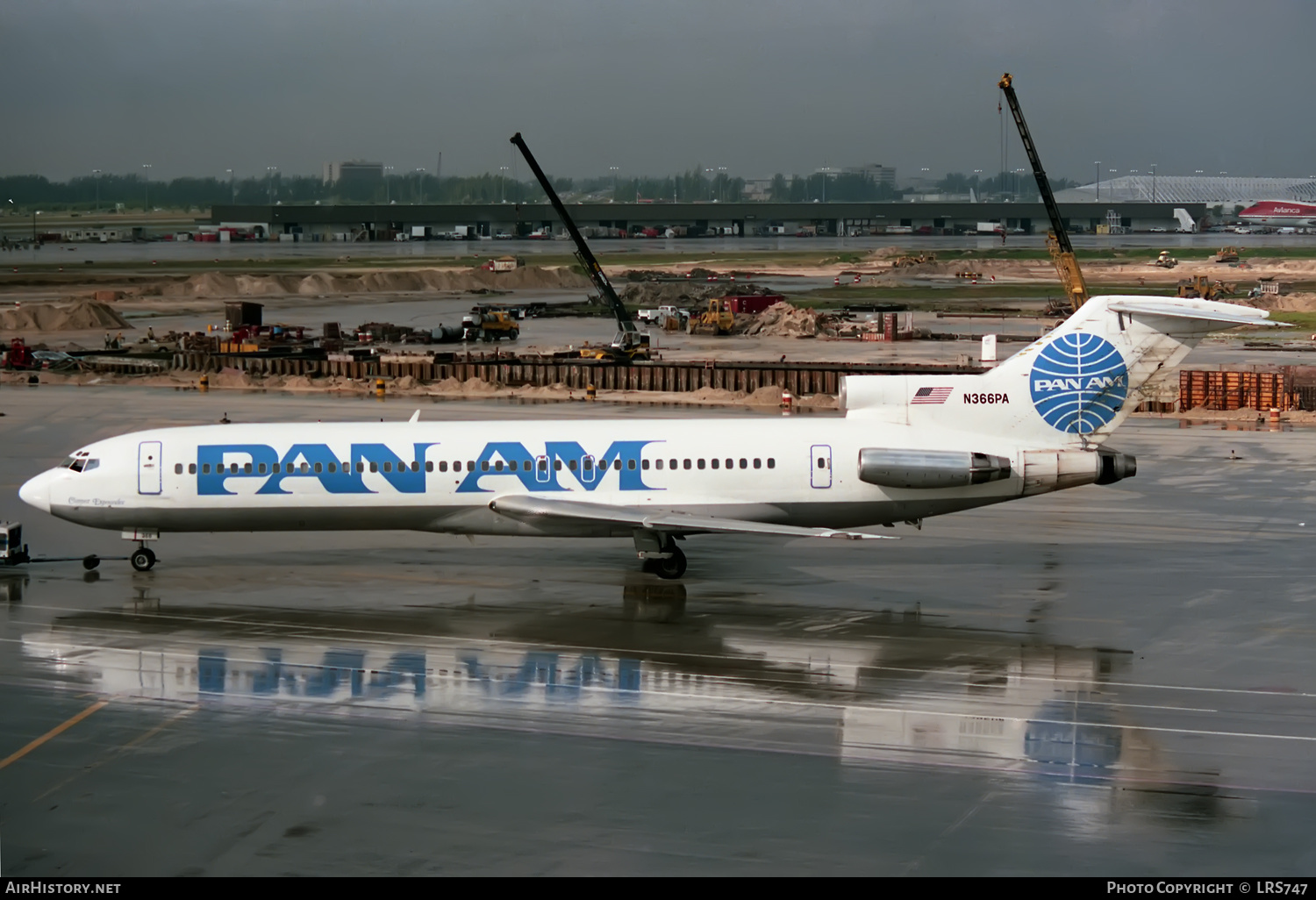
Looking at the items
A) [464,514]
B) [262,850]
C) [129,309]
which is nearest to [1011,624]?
[464,514]

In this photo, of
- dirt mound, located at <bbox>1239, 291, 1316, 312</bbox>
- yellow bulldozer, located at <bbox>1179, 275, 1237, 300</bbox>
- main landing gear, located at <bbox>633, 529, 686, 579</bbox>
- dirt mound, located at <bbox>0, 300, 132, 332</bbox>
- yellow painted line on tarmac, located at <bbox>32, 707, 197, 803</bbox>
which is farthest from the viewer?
yellow bulldozer, located at <bbox>1179, 275, 1237, 300</bbox>

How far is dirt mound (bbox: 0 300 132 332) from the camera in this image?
10494 cm

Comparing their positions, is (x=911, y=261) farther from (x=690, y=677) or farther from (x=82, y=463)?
(x=690, y=677)

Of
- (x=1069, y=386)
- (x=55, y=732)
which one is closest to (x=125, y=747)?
(x=55, y=732)

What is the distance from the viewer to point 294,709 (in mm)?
23641

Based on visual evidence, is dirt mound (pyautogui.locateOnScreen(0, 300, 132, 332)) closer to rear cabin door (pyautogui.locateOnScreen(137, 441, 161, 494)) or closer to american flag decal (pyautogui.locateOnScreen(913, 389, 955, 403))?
rear cabin door (pyautogui.locateOnScreen(137, 441, 161, 494))

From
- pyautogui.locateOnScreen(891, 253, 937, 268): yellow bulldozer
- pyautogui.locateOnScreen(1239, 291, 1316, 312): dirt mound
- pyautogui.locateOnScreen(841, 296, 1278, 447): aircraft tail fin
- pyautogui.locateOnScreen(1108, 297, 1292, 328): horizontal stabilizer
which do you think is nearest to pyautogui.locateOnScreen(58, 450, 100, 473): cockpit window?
pyautogui.locateOnScreen(841, 296, 1278, 447): aircraft tail fin

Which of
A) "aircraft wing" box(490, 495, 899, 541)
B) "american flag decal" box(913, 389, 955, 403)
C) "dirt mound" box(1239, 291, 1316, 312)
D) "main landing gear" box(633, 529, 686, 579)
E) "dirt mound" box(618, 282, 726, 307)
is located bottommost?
"main landing gear" box(633, 529, 686, 579)

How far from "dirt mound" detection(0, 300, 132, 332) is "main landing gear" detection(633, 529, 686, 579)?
82476 mm

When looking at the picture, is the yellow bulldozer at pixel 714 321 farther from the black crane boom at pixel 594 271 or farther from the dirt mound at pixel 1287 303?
the dirt mound at pixel 1287 303

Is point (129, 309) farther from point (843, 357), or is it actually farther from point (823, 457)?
point (823, 457)

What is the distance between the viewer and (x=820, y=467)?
107 ft

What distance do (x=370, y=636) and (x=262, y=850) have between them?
417 inches

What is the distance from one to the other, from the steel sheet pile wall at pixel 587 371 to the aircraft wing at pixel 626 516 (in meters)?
34.1
